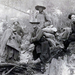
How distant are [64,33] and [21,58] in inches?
65.8

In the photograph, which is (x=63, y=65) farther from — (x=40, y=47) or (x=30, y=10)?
(x=30, y=10)

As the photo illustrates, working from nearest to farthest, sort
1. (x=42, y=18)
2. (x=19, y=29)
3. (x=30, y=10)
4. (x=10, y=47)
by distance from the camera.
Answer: (x=10, y=47) → (x=19, y=29) → (x=42, y=18) → (x=30, y=10)

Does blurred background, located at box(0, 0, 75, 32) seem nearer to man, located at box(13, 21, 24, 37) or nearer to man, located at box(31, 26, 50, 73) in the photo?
man, located at box(13, 21, 24, 37)

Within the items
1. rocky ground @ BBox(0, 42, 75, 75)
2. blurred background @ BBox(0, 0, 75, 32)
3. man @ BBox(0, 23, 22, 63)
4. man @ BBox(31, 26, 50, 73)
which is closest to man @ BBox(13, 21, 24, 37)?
man @ BBox(0, 23, 22, 63)

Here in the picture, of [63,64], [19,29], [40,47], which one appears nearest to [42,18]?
[19,29]

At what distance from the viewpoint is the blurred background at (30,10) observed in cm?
867

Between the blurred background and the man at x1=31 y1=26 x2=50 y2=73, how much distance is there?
71.0 inches

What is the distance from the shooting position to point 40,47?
267 inches

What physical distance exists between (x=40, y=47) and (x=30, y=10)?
8.81ft

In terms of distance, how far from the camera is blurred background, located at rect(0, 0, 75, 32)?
8.67 metres

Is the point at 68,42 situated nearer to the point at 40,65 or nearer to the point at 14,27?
the point at 40,65

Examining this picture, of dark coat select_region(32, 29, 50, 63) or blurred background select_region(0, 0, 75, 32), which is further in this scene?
blurred background select_region(0, 0, 75, 32)

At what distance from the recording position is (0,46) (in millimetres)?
6711

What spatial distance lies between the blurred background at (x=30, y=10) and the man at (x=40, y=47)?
5.91 feet
